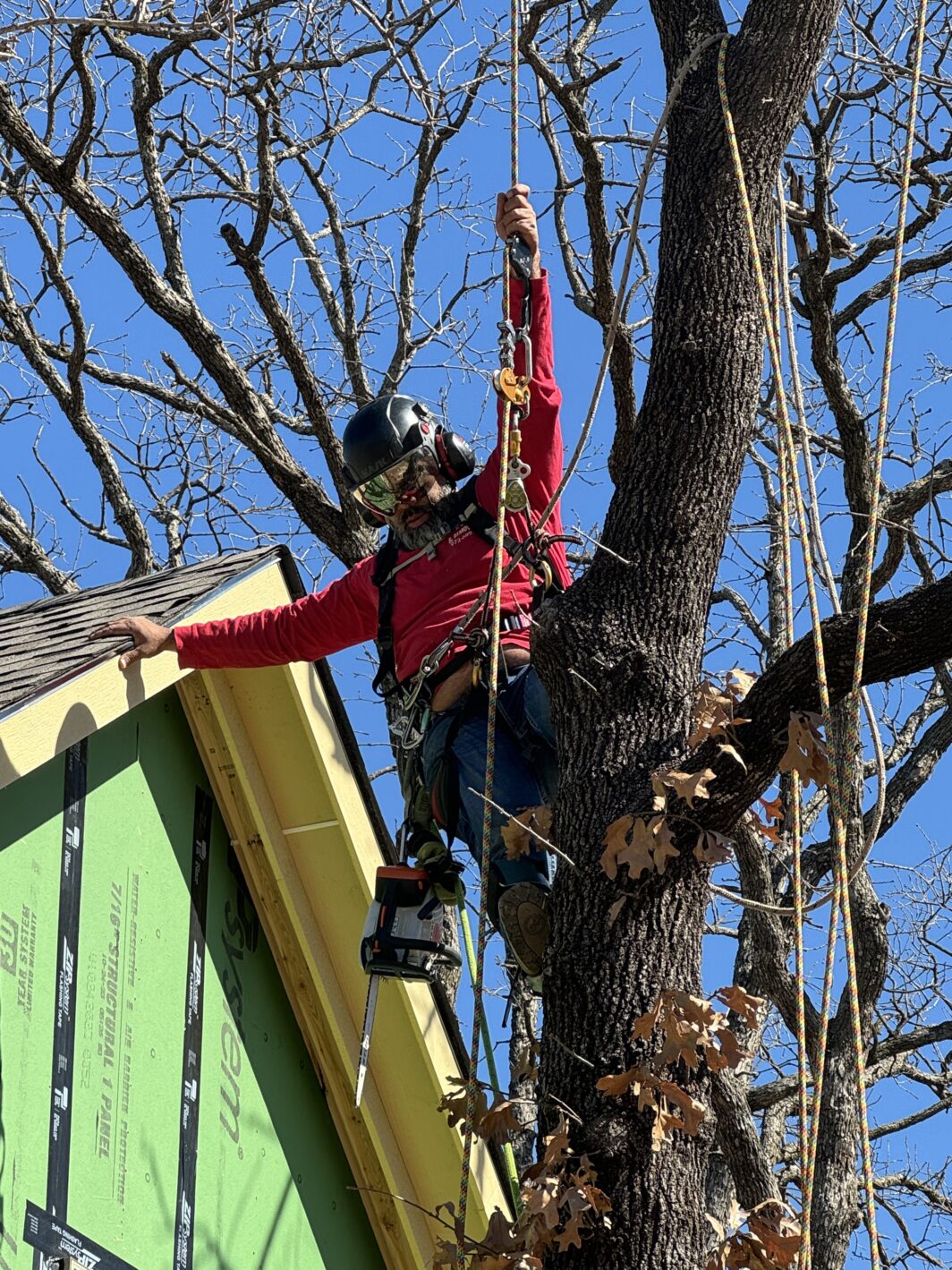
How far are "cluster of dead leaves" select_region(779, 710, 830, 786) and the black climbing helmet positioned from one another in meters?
1.93

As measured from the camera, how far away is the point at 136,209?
456 inches

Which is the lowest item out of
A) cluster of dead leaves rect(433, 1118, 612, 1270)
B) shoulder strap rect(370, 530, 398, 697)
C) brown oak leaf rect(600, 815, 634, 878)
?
cluster of dead leaves rect(433, 1118, 612, 1270)

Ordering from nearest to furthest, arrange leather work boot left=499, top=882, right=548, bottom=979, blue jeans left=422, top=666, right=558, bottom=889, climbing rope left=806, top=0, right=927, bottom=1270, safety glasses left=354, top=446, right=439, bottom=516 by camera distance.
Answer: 1. climbing rope left=806, top=0, right=927, bottom=1270
2. leather work boot left=499, top=882, right=548, bottom=979
3. blue jeans left=422, top=666, right=558, bottom=889
4. safety glasses left=354, top=446, right=439, bottom=516

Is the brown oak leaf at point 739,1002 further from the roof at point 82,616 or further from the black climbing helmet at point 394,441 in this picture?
the black climbing helmet at point 394,441

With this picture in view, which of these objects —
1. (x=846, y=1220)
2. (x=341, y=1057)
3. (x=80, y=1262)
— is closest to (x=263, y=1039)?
(x=341, y=1057)

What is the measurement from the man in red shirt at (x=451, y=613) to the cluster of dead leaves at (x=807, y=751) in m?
0.97

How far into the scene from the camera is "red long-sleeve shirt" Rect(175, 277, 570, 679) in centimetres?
491

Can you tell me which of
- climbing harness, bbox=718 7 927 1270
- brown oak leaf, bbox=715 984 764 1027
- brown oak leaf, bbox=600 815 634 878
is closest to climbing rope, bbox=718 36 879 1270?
climbing harness, bbox=718 7 927 1270

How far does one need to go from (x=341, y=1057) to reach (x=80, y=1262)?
5.44ft

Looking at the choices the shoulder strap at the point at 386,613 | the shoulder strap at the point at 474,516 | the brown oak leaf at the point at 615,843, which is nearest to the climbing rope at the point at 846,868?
the brown oak leaf at the point at 615,843

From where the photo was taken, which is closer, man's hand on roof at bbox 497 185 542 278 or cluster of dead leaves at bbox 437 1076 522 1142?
cluster of dead leaves at bbox 437 1076 522 1142

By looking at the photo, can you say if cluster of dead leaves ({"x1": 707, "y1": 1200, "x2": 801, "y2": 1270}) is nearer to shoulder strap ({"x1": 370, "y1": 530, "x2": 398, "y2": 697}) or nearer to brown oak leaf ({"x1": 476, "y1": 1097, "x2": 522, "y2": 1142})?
brown oak leaf ({"x1": 476, "y1": 1097, "x2": 522, "y2": 1142})

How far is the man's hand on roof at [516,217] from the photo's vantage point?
4805 mm

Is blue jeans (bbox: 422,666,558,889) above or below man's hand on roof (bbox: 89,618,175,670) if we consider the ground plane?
below
